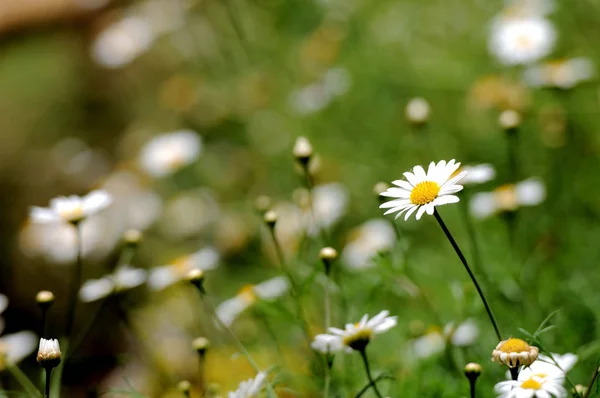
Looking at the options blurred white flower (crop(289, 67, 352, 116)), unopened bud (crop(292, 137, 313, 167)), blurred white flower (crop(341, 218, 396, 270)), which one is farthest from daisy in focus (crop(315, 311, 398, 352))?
blurred white flower (crop(289, 67, 352, 116))

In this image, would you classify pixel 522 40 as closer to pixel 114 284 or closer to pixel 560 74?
pixel 560 74

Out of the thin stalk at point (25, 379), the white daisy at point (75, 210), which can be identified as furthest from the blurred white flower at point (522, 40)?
the thin stalk at point (25, 379)

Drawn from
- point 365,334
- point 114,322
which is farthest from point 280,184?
point 365,334

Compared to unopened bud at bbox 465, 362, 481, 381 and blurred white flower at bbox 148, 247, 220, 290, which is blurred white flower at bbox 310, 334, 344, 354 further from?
blurred white flower at bbox 148, 247, 220, 290

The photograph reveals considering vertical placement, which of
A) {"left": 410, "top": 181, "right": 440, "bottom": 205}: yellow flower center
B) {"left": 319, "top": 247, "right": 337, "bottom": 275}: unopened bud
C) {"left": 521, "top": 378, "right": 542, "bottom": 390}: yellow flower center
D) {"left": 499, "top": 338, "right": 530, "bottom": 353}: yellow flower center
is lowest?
{"left": 521, "top": 378, "right": 542, "bottom": 390}: yellow flower center

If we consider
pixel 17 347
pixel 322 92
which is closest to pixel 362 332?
pixel 17 347
